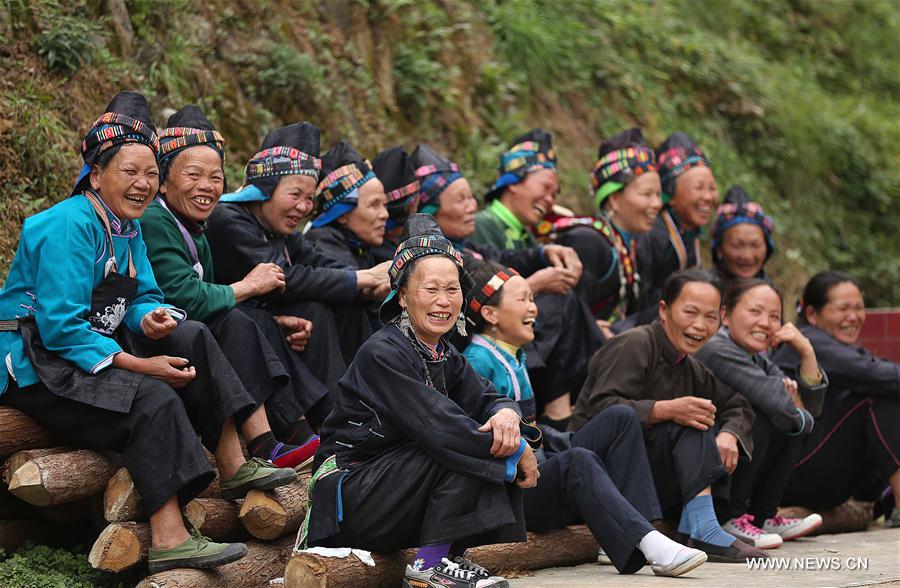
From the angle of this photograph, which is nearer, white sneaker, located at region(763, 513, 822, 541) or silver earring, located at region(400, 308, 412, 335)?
silver earring, located at region(400, 308, 412, 335)

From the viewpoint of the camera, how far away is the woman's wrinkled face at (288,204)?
239 inches

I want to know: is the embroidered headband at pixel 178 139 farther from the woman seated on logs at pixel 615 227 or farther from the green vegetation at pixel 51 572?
the woman seated on logs at pixel 615 227

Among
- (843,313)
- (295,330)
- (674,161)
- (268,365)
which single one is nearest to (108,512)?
(268,365)

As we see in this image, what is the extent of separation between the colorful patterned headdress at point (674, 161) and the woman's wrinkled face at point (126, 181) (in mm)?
4891

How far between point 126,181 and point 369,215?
6.16 feet

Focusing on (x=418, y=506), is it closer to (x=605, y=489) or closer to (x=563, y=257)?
(x=605, y=489)

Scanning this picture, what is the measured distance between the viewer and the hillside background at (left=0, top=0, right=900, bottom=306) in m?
7.06

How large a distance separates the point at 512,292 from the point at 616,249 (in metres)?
2.36

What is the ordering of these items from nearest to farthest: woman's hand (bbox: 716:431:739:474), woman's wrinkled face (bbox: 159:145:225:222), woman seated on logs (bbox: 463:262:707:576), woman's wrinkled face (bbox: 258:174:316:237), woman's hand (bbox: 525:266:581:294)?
1. woman seated on logs (bbox: 463:262:707:576)
2. woman's wrinkled face (bbox: 159:145:225:222)
3. woman's wrinkled face (bbox: 258:174:316:237)
4. woman's hand (bbox: 716:431:739:474)
5. woman's hand (bbox: 525:266:581:294)

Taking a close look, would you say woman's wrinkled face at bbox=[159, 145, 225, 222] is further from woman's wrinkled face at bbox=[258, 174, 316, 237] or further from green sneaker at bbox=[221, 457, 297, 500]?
green sneaker at bbox=[221, 457, 297, 500]

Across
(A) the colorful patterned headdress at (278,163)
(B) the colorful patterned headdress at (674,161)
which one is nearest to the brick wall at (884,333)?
(B) the colorful patterned headdress at (674,161)

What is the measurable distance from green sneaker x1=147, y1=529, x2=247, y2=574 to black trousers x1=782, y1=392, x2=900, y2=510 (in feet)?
13.9

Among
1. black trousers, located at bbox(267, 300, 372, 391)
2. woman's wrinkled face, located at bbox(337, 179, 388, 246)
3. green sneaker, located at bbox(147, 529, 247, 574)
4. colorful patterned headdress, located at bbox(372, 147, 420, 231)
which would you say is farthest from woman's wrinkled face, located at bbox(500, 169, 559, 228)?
green sneaker, located at bbox(147, 529, 247, 574)

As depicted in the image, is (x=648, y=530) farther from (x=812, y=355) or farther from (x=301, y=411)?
(x=812, y=355)
